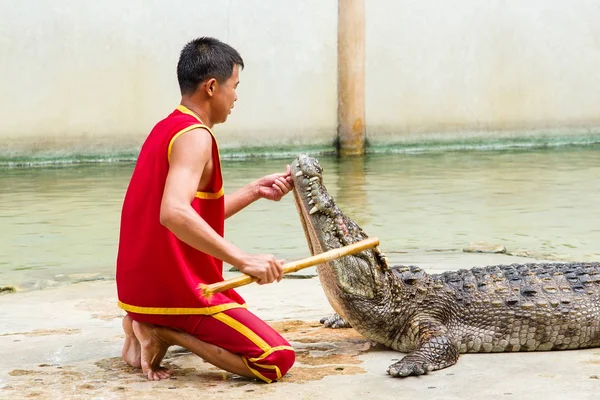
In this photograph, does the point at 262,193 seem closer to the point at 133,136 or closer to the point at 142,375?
the point at 142,375

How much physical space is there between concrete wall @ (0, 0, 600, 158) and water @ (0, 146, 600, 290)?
72 cm

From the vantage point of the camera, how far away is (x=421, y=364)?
12.2 ft

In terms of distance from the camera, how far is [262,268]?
3.34 meters

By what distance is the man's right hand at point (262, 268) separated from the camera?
3336 millimetres

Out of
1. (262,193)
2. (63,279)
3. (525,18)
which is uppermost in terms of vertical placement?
(525,18)

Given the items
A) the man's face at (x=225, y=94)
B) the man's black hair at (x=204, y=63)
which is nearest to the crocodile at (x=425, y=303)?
the man's face at (x=225, y=94)

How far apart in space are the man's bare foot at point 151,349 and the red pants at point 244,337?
0.04 m

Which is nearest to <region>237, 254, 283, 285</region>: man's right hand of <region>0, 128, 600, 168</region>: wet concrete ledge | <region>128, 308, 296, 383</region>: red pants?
<region>128, 308, 296, 383</region>: red pants

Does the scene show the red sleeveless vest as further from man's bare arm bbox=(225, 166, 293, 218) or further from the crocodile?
the crocodile

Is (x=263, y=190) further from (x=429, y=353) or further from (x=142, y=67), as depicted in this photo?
(x=142, y=67)

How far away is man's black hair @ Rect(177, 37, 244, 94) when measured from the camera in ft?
12.1

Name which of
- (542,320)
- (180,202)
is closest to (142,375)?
(180,202)

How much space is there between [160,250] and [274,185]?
69 centimetres

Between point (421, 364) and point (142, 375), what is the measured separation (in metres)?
1.06
